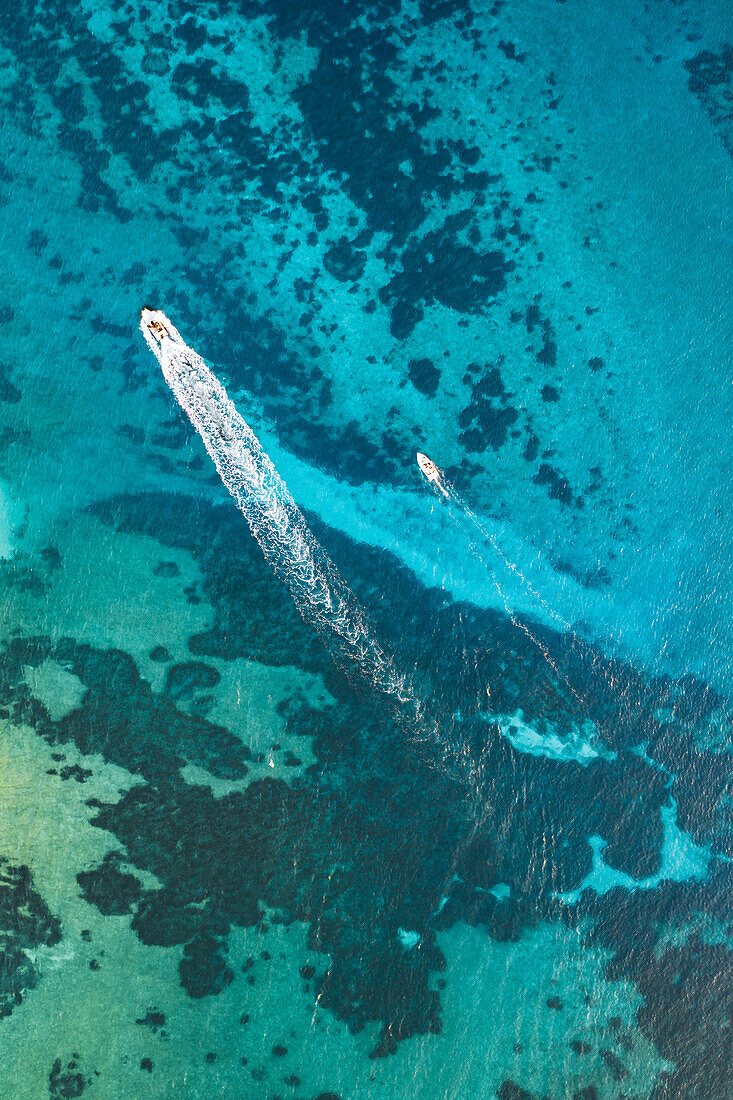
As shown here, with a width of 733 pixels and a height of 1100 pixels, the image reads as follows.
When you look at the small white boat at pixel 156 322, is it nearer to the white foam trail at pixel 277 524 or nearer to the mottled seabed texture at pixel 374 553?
the white foam trail at pixel 277 524

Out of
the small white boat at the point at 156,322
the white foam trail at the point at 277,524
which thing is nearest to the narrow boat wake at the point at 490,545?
the white foam trail at the point at 277,524

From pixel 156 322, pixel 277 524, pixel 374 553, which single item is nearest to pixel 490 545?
pixel 374 553

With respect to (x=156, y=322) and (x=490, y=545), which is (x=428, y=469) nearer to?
(x=490, y=545)

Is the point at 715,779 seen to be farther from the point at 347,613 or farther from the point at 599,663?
the point at 347,613

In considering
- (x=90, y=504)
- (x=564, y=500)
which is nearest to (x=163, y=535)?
(x=90, y=504)

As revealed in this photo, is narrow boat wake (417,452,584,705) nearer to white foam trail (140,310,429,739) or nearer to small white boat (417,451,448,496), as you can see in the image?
small white boat (417,451,448,496)
